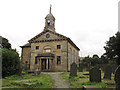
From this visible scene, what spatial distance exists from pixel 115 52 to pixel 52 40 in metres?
19.8

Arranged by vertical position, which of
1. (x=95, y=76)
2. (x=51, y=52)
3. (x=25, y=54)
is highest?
(x=51, y=52)

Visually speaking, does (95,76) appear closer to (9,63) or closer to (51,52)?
(9,63)

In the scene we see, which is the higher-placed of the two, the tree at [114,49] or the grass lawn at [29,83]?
the tree at [114,49]

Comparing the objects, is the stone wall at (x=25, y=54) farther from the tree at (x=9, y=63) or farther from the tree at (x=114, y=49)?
the tree at (x=114, y=49)

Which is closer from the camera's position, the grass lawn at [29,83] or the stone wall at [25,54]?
A: the grass lawn at [29,83]

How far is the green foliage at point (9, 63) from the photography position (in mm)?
13844

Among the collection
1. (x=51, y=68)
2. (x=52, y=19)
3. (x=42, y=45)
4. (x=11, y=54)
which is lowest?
(x=51, y=68)

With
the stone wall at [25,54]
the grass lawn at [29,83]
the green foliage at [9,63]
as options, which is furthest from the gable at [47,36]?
the grass lawn at [29,83]

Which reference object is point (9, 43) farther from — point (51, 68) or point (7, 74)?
point (7, 74)

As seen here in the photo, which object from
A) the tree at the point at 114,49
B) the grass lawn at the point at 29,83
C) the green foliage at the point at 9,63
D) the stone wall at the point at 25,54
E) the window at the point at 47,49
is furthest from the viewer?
the tree at the point at 114,49

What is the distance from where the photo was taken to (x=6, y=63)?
46.3ft

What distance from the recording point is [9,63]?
14555 millimetres

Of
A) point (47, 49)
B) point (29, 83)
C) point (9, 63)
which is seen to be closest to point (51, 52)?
point (47, 49)

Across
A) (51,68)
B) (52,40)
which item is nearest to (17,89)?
(51,68)
